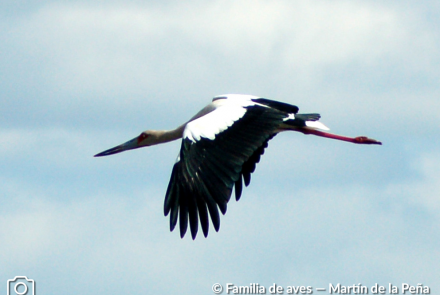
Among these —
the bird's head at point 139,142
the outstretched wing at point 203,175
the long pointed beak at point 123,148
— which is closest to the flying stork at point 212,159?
the outstretched wing at point 203,175

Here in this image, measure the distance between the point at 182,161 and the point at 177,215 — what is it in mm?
628

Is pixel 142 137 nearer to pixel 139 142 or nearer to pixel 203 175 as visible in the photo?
pixel 139 142

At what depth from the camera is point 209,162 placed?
39.9ft

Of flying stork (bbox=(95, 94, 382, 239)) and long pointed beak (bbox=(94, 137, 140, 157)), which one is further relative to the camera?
long pointed beak (bbox=(94, 137, 140, 157))

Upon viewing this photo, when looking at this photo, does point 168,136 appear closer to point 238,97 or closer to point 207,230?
point 238,97

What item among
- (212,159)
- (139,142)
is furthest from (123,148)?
(212,159)

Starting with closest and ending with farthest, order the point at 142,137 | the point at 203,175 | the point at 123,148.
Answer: the point at 203,175
the point at 142,137
the point at 123,148

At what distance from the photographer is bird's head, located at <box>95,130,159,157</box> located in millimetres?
15832

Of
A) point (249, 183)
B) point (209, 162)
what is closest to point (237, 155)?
point (209, 162)

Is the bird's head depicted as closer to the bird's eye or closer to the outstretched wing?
the bird's eye

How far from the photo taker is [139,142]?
16125 millimetres

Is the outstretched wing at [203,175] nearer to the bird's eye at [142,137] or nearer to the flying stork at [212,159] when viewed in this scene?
the flying stork at [212,159]

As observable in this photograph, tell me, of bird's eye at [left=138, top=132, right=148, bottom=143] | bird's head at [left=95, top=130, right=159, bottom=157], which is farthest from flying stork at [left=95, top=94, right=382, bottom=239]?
bird's eye at [left=138, top=132, right=148, bottom=143]

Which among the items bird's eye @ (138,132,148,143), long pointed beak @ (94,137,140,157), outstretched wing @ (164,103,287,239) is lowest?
outstretched wing @ (164,103,287,239)
